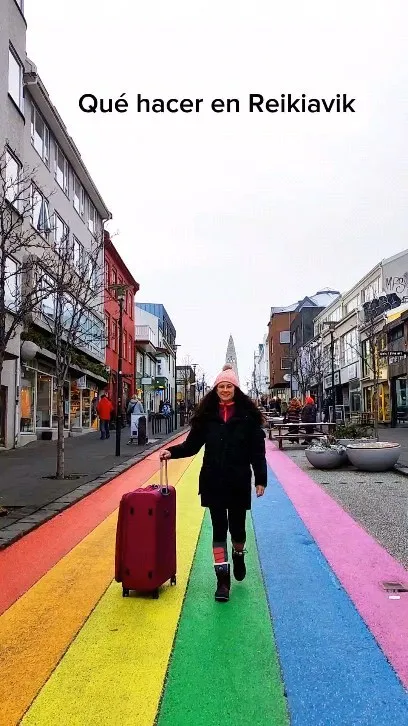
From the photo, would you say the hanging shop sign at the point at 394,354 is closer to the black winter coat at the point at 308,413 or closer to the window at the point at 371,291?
Result: the window at the point at 371,291

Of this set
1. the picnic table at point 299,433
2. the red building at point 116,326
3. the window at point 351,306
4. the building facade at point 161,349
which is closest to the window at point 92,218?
the red building at point 116,326

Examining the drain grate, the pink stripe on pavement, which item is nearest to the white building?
the pink stripe on pavement

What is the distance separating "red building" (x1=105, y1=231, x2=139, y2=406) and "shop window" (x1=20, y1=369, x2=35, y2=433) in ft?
38.5

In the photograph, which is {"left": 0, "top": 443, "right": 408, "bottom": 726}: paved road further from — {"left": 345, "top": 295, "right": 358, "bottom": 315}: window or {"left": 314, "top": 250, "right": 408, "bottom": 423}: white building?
{"left": 345, "top": 295, "right": 358, "bottom": 315}: window

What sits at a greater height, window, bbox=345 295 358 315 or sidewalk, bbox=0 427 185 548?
window, bbox=345 295 358 315

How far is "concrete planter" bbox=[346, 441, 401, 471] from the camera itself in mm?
13859

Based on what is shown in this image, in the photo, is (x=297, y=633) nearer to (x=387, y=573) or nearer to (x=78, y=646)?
(x=78, y=646)

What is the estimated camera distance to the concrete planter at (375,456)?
546 inches

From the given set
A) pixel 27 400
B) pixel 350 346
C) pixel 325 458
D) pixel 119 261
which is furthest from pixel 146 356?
pixel 325 458

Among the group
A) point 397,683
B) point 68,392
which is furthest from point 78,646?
point 68,392

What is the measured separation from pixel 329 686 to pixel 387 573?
2.45m

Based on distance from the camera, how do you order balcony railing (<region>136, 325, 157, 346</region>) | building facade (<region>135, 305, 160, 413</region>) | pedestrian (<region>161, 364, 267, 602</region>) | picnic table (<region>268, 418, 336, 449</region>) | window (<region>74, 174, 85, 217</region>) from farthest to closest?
balcony railing (<region>136, 325, 157, 346</region>)
building facade (<region>135, 305, 160, 413</region>)
window (<region>74, 174, 85, 217</region>)
picnic table (<region>268, 418, 336, 449</region>)
pedestrian (<region>161, 364, 267, 602</region>)

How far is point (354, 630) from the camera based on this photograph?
431cm

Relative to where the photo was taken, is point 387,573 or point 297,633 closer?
point 297,633
